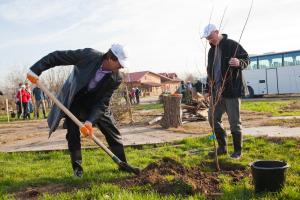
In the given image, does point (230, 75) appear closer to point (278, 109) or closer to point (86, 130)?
point (86, 130)

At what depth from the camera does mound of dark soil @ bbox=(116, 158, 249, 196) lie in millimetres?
4375

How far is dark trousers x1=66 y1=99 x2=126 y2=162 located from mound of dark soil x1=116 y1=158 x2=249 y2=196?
0.66 m

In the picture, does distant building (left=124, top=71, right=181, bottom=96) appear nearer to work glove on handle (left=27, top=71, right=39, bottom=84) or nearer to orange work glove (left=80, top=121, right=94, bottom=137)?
work glove on handle (left=27, top=71, right=39, bottom=84)

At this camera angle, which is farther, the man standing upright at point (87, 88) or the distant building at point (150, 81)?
the distant building at point (150, 81)

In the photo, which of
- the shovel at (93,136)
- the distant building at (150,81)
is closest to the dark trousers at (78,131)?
the shovel at (93,136)

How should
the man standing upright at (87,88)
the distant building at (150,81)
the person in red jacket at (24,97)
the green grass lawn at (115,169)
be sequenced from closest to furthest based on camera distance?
the green grass lawn at (115,169) < the man standing upright at (87,88) < the person in red jacket at (24,97) < the distant building at (150,81)

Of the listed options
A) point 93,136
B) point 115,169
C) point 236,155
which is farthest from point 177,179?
point 236,155

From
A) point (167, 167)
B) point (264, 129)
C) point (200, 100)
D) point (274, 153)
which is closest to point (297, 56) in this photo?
point (200, 100)

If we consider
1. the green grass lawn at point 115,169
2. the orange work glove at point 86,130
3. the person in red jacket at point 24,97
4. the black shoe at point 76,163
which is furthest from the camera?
the person in red jacket at point 24,97

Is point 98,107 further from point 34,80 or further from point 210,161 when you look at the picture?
point 210,161

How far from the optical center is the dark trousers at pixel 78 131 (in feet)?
18.3

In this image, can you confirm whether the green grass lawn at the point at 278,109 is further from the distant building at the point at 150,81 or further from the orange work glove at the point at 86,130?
the distant building at the point at 150,81

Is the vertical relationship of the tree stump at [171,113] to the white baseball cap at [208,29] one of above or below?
below

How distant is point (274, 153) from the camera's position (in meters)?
6.60
